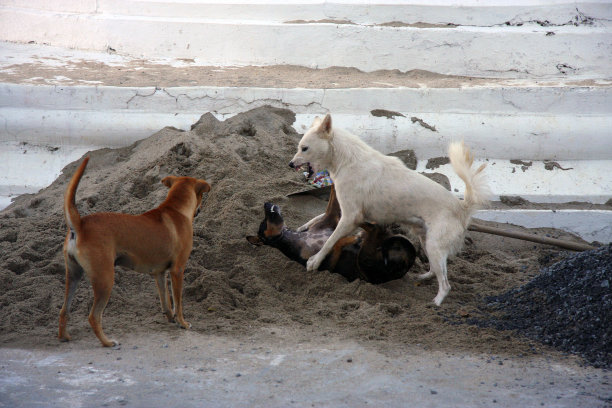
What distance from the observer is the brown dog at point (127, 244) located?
11.0 ft

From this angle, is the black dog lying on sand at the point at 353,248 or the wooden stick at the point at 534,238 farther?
the wooden stick at the point at 534,238

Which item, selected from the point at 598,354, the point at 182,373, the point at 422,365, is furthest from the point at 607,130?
the point at 182,373

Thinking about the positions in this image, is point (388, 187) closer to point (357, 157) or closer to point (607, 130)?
point (357, 157)

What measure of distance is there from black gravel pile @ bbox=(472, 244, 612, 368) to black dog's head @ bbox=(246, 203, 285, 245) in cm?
163

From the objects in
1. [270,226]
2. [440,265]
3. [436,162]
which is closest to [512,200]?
[436,162]

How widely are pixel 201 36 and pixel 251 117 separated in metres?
2.87

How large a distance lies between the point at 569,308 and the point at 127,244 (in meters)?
2.78

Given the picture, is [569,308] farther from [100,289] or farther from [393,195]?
[100,289]

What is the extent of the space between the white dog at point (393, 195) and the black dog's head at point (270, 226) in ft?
1.13

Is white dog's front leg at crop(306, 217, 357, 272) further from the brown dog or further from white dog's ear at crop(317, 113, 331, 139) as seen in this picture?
the brown dog

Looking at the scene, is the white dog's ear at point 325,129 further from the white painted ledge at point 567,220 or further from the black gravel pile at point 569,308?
the white painted ledge at point 567,220

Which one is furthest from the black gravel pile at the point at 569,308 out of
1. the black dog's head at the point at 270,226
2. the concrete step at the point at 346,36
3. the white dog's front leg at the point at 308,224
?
the concrete step at the point at 346,36

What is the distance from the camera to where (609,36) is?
320 inches

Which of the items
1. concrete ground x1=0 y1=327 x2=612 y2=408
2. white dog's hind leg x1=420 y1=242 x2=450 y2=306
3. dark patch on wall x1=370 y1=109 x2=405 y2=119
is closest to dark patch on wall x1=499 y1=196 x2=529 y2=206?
dark patch on wall x1=370 y1=109 x2=405 y2=119
